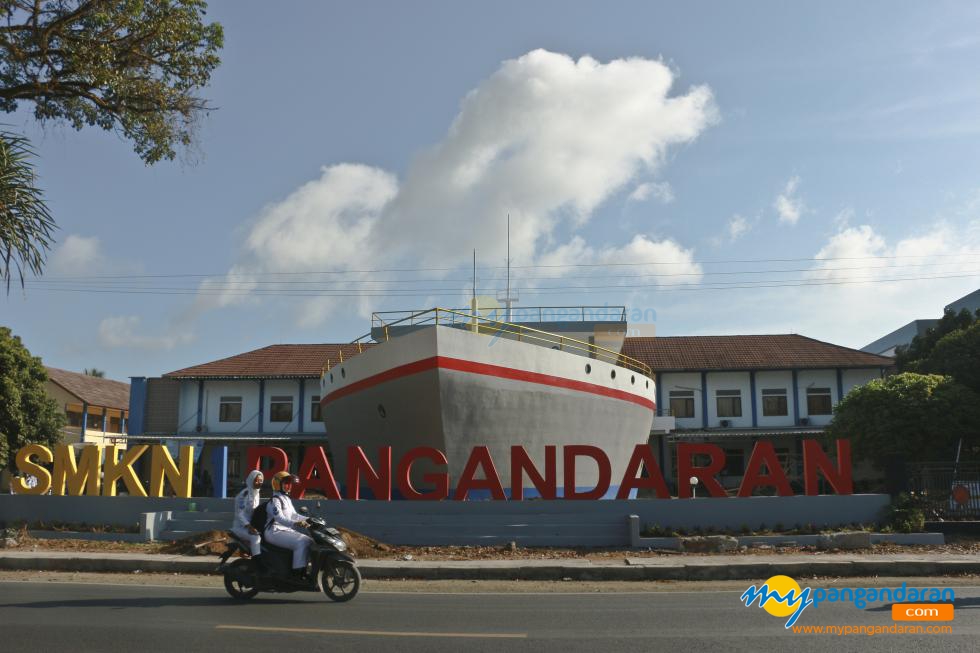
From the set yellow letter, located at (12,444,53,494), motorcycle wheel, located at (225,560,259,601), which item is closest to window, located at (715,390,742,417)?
yellow letter, located at (12,444,53,494)

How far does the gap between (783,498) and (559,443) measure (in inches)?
208

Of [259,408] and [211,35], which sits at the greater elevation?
[211,35]

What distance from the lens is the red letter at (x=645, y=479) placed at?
51.3ft

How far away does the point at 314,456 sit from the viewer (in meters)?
16.1

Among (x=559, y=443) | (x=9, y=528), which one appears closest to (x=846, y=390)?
(x=559, y=443)

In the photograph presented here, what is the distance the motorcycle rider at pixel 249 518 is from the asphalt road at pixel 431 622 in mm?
664

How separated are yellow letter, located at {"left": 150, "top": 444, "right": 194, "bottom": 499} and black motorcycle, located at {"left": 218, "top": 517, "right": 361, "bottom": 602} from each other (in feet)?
25.3

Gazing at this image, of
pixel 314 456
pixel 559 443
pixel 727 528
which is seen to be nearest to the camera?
pixel 727 528

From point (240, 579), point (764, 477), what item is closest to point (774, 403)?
point (764, 477)

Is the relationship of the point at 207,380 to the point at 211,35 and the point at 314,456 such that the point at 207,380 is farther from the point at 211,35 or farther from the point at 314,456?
the point at 211,35

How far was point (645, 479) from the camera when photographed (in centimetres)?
1562

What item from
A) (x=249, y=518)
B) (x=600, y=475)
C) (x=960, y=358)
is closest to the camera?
(x=249, y=518)

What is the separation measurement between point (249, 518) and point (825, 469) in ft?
38.0

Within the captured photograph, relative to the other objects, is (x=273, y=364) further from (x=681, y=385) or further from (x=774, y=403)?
(x=774, y=403)
